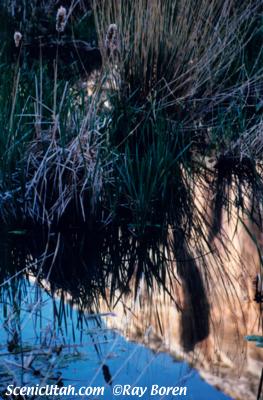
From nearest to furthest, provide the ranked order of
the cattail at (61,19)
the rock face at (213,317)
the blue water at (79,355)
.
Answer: the blue water at (79,355)
the rock face at (213,317)
the cattail at (61,19)

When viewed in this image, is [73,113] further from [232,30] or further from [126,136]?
[232,30]

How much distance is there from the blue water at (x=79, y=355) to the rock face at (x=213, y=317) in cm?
6

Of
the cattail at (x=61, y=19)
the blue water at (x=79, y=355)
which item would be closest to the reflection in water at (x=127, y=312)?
the blue water at (x=79, y=355)

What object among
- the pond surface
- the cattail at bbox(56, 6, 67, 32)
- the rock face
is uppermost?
the cattail at bbox(56, 6, 67, 32)

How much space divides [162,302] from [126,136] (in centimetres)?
120

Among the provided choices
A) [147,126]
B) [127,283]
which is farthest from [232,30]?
[127,283]

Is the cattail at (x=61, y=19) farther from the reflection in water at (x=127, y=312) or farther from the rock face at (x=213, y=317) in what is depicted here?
the rock face at (x=213, y=317)

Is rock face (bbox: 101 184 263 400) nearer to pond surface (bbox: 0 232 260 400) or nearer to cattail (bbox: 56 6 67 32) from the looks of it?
pond surface (bbox: 0 232 260 400)

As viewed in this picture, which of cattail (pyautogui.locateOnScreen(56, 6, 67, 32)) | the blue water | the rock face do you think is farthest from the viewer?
cattail (pyautogui.locateOnScreen(56, 6, 67, 32))

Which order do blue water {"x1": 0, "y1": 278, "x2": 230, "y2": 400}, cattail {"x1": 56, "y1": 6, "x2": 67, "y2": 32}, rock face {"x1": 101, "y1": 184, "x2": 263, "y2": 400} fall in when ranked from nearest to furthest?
blue water {"x1": 0, "y1": 278, "x2": 230, "y2": 400}
rock face {"x1": 101, "y1": 184, "x2": 263, "y2": 400}
cattail {"x1": 56, "y1": 6, "x2": 67, "y2": 32}

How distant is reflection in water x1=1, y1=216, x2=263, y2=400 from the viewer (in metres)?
2.02

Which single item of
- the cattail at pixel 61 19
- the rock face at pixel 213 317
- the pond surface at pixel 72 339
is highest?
the cattail at pixel 61 19

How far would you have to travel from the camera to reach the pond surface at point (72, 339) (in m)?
1.95

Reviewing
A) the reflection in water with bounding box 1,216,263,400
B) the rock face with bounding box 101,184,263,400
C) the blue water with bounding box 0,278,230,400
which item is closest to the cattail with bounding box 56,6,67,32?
the reflection in water with bounding box 1,216,263,400
